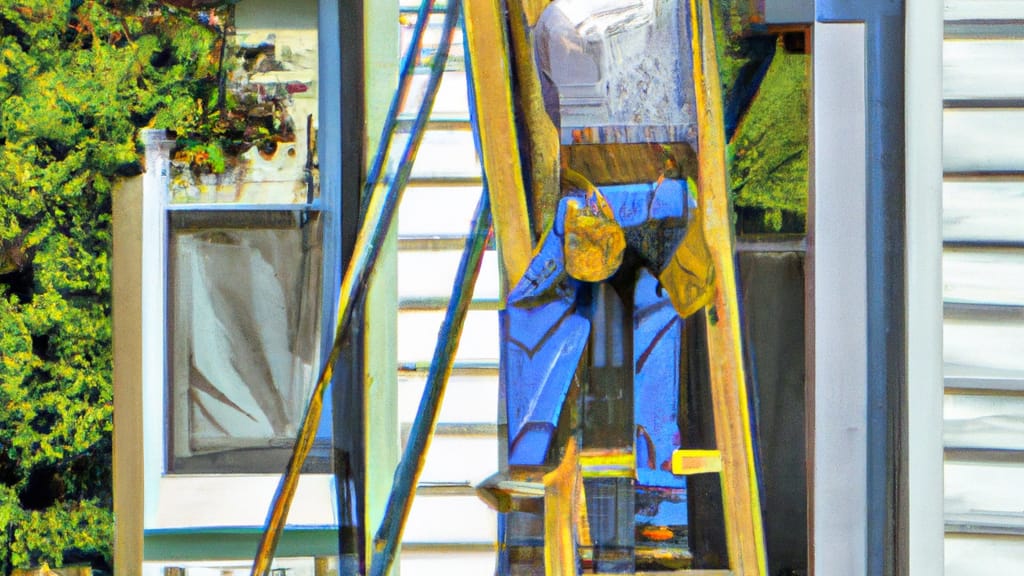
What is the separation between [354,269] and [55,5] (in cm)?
100

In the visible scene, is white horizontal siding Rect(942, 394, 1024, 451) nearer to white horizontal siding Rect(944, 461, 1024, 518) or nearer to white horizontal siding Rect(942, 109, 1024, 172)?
white horizontal siding Rect(944, 461, 1024, 518)

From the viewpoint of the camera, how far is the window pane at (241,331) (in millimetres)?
2350

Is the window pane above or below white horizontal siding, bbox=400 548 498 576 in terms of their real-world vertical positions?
above

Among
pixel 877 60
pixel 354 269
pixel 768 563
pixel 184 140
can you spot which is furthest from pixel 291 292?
pixel 877 60

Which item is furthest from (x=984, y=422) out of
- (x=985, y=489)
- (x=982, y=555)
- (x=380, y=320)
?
(x=380, y=320)

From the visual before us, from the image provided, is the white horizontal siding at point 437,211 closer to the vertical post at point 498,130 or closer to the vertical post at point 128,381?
the vertical post at point 498,130

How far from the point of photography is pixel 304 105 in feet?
7.77

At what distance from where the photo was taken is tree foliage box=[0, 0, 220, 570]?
2.36 meters

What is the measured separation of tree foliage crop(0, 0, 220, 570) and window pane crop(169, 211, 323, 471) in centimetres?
19

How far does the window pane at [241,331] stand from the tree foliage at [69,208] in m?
0.19

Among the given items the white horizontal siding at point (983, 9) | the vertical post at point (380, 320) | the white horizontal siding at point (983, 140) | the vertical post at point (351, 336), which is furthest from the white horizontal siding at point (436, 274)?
the white horizontal siding at point (983, 9)

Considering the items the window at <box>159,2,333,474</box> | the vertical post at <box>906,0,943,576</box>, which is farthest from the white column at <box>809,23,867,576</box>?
the window at <box>159,2,333,474</box>

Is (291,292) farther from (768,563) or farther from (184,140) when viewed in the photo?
(768,563)

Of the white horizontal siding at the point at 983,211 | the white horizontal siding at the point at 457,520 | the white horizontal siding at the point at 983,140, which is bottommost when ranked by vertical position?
the white horizontal siding at the point at 457,520
